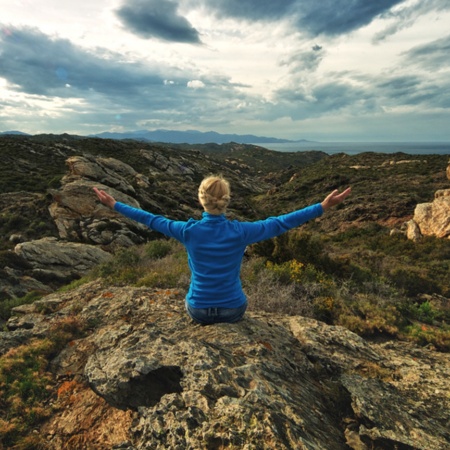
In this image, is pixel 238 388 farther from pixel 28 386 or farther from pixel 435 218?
pixel 435 218

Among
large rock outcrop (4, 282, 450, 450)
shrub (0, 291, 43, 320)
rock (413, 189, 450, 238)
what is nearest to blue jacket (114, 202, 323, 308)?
large rock outcrop (4, 282, 450, 450)

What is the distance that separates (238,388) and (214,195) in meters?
2.04

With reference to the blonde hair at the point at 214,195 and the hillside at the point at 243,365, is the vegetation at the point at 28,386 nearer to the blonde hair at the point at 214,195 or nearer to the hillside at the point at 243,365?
the hillside at the point at 243,365

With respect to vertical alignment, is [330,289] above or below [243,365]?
below

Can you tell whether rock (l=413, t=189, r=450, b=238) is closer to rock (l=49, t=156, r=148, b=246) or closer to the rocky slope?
the rocky slope

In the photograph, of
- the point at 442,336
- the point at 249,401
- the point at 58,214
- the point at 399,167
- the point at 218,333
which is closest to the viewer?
the point at 249,401

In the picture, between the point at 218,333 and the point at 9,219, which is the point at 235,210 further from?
the point at 218,333

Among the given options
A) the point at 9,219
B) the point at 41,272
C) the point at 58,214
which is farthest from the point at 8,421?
the point at 9,219

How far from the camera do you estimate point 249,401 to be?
2.71 m

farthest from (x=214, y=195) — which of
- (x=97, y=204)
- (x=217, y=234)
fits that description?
(x=97, y=204)

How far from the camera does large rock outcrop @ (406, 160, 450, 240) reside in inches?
783

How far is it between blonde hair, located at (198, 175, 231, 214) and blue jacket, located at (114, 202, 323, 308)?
0.13 meters

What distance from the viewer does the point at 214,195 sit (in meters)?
3.44

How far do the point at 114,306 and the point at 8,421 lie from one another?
7.22 ft
